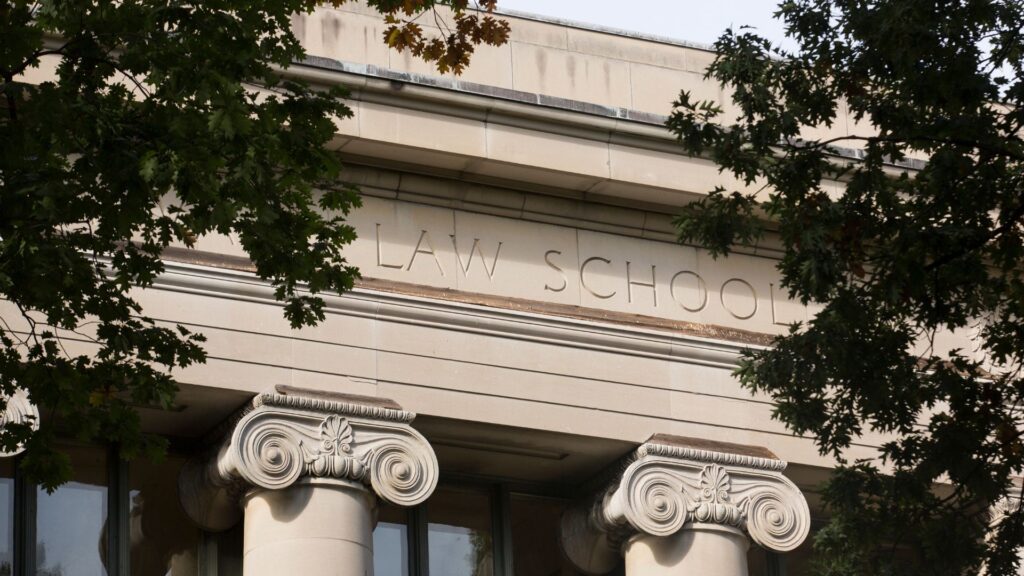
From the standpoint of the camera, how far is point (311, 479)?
25.3 meters

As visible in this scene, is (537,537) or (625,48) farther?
(625,48)

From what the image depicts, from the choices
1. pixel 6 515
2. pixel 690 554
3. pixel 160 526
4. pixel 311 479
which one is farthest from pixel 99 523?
pixel 690 554

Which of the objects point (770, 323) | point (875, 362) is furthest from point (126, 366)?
point (770, 323)

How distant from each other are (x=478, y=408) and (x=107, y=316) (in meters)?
8.73

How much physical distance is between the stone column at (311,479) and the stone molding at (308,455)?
1 centimetres

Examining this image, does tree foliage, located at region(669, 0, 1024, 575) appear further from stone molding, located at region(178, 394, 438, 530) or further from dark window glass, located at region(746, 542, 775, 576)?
dark window glass, located at region(746, 542, 775, 576)

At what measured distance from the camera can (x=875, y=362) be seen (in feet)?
65.8

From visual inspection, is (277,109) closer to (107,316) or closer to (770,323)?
(107,316)

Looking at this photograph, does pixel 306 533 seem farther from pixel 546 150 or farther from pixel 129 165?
pixel 129 165

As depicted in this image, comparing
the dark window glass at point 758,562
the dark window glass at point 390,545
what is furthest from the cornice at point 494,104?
the dark window glass at point 758,562

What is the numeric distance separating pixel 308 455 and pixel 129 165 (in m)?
8.46

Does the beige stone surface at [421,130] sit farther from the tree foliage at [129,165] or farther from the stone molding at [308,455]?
the tree foliage at [129,165]

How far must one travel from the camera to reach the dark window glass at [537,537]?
93.0 ft

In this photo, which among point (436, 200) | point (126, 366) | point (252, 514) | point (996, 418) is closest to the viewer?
point (126, 366)
